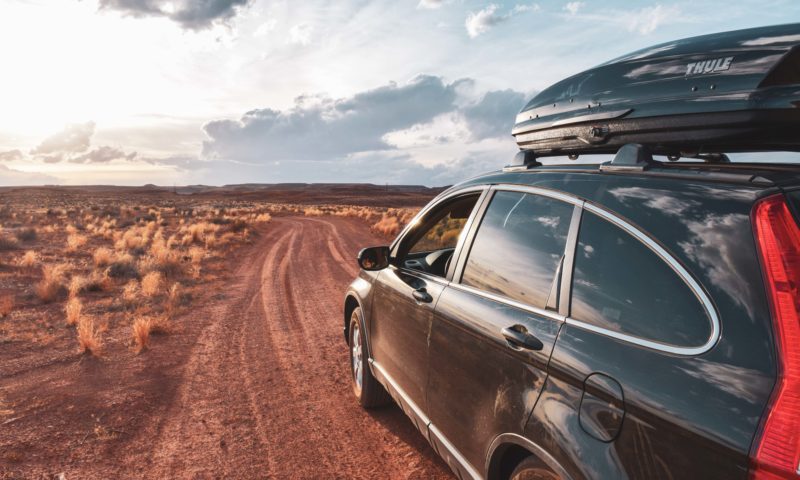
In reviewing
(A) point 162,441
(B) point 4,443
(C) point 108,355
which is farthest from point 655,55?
(C) point 108,355

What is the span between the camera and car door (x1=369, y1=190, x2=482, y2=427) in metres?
3.13

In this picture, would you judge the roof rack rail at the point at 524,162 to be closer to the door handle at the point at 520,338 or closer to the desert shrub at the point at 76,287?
the door handle at the point at 520,338

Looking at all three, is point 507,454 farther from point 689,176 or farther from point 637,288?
point 689,176

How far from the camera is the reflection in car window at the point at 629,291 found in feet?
Answer: 5.06

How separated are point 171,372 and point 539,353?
16.3 ft

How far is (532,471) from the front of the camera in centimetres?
196

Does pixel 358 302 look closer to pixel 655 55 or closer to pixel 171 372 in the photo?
pixel 171 372

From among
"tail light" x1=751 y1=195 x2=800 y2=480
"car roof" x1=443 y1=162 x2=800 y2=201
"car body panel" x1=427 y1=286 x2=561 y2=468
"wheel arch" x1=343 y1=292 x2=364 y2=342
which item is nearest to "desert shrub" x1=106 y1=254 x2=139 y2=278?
"wheel arch" x1=343 y1=292 x2=364 y2=342

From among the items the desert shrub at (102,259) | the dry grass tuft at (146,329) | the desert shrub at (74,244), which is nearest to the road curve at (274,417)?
the dry grass tuft at (146,329)

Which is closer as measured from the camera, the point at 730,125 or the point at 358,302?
the point at 730,125

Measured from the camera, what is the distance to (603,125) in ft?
7.86

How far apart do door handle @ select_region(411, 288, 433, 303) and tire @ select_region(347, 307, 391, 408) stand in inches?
49.1

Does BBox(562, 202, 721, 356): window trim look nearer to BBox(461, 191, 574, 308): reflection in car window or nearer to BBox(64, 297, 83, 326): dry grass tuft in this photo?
BBox(461, 191, 574, 308): reflection in car window

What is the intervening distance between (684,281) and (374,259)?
2.56m
